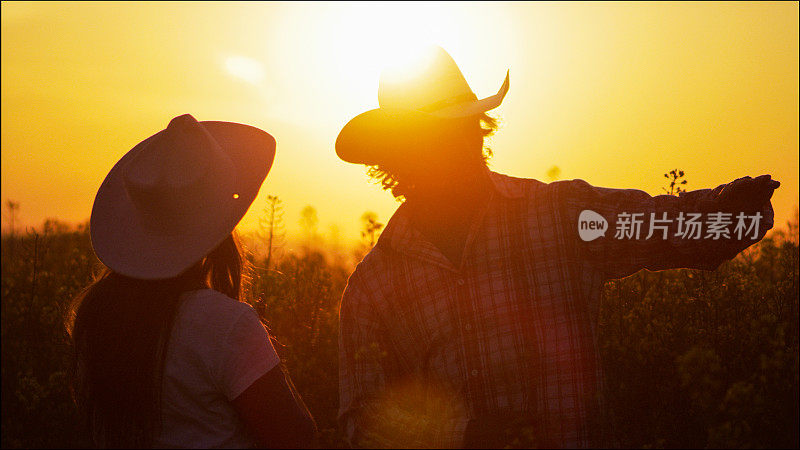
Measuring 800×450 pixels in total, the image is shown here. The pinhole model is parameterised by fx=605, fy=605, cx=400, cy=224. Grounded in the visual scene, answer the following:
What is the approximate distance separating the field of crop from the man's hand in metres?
0.60

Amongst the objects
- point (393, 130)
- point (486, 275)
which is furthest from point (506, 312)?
point (393, 130)

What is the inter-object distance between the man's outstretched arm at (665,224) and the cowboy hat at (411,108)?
2.13 ft

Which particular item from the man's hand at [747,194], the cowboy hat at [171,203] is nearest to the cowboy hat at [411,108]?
the cowboy hat at [171,203]

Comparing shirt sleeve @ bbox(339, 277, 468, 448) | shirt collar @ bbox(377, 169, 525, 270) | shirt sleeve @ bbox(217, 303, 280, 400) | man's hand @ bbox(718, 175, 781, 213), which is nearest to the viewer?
shirt sleeve @ bbox(217, 303, 280, 400)

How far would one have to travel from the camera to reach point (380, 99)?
3158mm

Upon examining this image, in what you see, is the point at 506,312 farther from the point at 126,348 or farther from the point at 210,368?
the point at 126,348

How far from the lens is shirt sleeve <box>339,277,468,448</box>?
2.45 metres

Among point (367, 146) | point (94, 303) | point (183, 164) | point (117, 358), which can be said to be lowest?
point (117, 358)

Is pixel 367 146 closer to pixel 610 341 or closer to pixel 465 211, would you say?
pixel 465 211

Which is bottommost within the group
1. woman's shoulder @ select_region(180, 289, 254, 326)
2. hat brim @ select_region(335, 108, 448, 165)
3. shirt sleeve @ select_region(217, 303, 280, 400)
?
shirt sleeve @ select_region(217, 303, 280, 400)

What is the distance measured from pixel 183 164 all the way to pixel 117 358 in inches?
29.5

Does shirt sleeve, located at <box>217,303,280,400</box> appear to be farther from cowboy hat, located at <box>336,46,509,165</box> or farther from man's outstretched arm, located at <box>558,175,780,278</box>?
man's outstretched arm, located at <box>558,175,780,278</box>

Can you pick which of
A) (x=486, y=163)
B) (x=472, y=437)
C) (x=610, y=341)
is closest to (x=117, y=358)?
(x=472, y=437)

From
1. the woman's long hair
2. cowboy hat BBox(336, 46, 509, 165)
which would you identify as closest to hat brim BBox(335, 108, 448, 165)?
cowboy hat BBox(336, 46, 509, 165)
